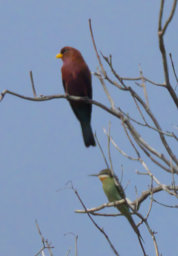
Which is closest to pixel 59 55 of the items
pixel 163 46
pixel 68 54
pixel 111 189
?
pixel 68 54

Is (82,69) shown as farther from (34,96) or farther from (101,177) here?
(34,96)

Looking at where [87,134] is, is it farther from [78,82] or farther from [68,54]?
[68,54]

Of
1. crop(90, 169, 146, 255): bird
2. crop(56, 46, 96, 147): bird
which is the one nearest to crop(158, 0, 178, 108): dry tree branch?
crop(90, 169, 146, 255): bird

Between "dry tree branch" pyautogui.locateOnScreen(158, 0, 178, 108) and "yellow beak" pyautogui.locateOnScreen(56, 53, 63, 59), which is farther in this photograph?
"yellow beak" pyautogui.locateOnScreen(56, 53, 63, 59)

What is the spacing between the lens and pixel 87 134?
531 cm

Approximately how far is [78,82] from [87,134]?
23.1 inches

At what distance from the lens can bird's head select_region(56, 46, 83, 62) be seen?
5.22 meters

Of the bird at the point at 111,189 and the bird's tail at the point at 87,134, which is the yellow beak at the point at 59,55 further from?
the bird at the point at 111,189

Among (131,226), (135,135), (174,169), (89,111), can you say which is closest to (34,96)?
(135,135)

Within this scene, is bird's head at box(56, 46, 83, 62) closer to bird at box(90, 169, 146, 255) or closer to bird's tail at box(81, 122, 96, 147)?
bird's tail at box(81, 122, 96, 147)

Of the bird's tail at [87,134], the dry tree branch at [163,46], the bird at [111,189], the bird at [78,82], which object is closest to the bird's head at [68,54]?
the bird at [78,82]

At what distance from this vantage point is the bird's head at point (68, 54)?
522 cm

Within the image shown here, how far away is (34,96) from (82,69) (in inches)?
63.5

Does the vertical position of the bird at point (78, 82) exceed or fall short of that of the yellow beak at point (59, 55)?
it falls short
